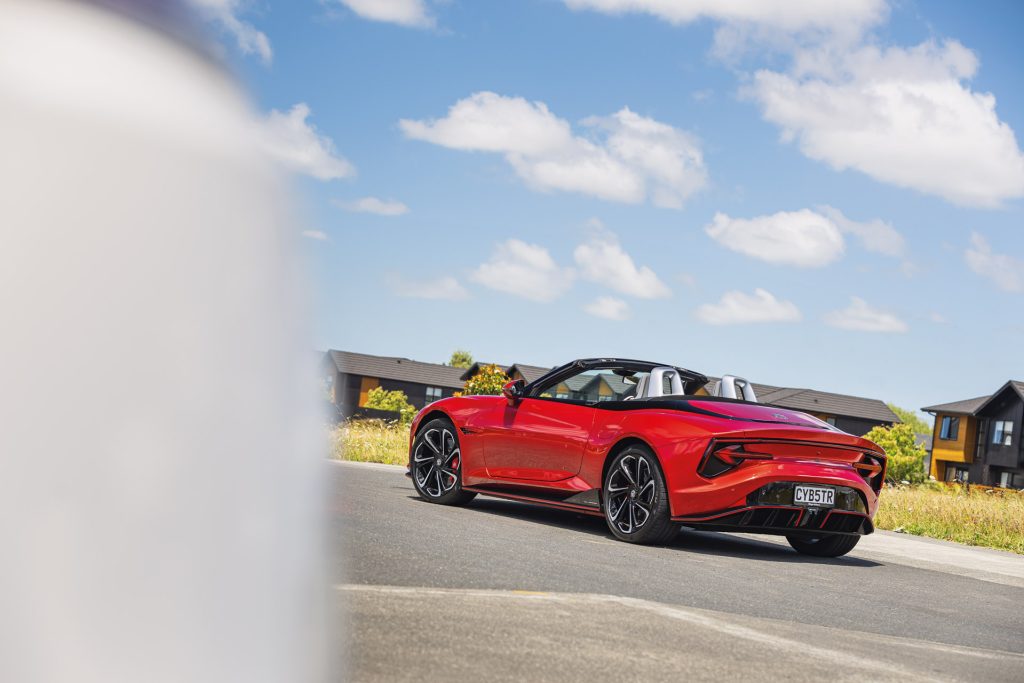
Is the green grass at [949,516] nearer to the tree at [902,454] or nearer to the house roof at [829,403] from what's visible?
the tree at [902,454]

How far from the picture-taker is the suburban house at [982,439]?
61.7 m

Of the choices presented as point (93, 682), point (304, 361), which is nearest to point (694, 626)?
point (304, 361)

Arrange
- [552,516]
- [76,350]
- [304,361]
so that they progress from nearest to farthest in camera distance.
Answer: [76,350], [304,361], [552,516]

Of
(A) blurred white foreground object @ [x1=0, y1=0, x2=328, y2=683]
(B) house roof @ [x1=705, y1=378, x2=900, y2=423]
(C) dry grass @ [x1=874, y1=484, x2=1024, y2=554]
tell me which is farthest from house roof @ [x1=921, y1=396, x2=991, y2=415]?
(A) blurred white foreground object @ [x1=0, y1=0, x2=328, y2=683]

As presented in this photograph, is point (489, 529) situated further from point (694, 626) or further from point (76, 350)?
point (76, 350)

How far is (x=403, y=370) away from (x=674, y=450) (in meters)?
92.1

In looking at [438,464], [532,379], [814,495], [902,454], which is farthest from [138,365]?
[532,379]

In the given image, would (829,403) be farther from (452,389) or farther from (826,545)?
(826,545)

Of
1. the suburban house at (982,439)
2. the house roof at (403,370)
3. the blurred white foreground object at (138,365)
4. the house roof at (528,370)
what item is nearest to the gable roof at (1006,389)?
the suburban house at (982,439)

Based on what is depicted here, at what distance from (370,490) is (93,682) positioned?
27.0ft

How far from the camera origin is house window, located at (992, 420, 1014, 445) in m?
62.3

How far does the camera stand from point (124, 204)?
168 cm

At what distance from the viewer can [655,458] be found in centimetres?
762

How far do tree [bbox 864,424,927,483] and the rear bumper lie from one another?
3628cm
